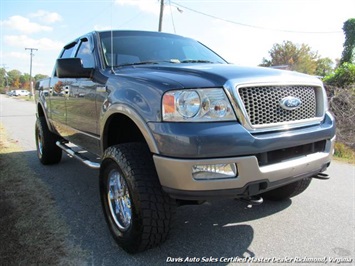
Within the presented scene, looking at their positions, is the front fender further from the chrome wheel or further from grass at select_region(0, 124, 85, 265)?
grass at select_region(0, 124, 85, 265)

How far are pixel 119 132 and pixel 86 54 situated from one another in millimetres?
1330

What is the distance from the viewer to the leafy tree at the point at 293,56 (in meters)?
48.5

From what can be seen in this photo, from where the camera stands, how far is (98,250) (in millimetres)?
2625

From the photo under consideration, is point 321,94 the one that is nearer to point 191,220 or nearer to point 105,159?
point 191,220

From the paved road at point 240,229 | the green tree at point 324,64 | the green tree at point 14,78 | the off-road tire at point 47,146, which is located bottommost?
the paved road at point 240,229

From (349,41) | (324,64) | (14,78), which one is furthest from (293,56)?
(14,78)

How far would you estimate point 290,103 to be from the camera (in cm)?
234

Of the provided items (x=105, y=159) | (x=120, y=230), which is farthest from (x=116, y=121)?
(x=120, y=230)

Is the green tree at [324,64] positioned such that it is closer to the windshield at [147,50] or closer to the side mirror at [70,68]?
the windshield at [147,50]

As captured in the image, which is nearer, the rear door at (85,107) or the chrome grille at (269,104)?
the chrome grille at (269,104)

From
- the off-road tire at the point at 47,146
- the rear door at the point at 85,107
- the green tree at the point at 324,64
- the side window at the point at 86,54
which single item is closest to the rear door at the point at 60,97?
the rear door at the point at 85,107

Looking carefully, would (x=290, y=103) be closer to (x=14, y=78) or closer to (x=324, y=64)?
(x=324, y=64)

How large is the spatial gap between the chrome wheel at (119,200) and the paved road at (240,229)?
0.70ft

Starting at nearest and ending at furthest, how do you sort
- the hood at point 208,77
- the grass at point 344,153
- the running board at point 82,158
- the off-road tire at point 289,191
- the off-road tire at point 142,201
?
the hood at point 208,77, the off-road tire at point 142,201, the running board at point 82,158, the off-road tire at point 289,191, the grass at point 344,153
